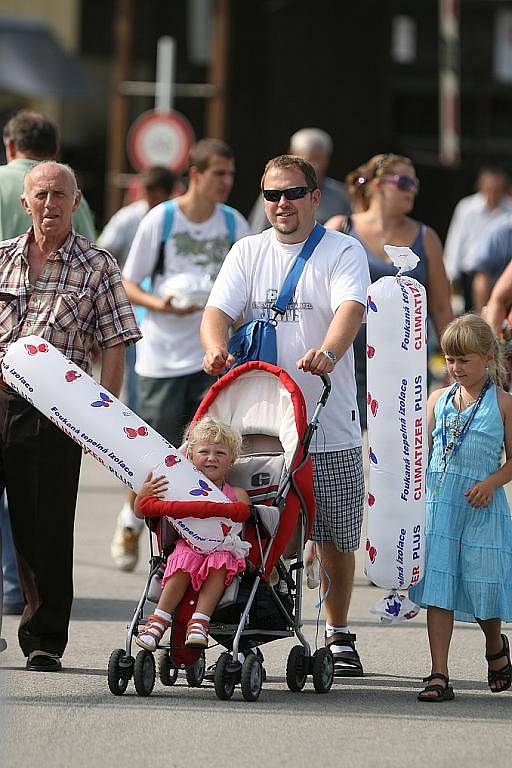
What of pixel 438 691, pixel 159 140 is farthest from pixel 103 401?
pixel 159 140

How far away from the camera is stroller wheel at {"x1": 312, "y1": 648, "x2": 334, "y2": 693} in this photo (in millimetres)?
6422

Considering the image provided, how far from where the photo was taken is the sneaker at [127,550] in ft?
30.4

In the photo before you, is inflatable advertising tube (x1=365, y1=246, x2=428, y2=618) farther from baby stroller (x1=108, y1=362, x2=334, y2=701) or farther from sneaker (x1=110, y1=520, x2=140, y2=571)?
sneaker (x1=110, y1=520, x2=140, y2=571)

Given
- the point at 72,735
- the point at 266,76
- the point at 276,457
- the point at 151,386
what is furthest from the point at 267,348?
the point at 266,76

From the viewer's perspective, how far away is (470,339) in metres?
6.59

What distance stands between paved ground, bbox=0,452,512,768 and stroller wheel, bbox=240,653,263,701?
0.15 ft

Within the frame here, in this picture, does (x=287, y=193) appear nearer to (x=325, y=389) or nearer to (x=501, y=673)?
(x=325, y=389)

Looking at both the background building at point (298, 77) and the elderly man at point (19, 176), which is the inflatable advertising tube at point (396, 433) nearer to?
the elderly man at point (19, 176)

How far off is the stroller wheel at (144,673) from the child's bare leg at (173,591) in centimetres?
18

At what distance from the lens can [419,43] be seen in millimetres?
23625

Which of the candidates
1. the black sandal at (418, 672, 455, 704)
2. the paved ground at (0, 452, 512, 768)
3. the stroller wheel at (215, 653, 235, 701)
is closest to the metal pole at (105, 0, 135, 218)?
the paved ground at (0, 452, 512, 768)

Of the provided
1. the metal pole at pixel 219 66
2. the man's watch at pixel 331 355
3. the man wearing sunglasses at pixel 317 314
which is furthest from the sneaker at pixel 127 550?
the metal pole at pixel 219 66

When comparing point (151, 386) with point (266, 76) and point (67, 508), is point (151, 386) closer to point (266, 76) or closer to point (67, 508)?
point (67, 508)

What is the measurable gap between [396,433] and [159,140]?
473 inches
